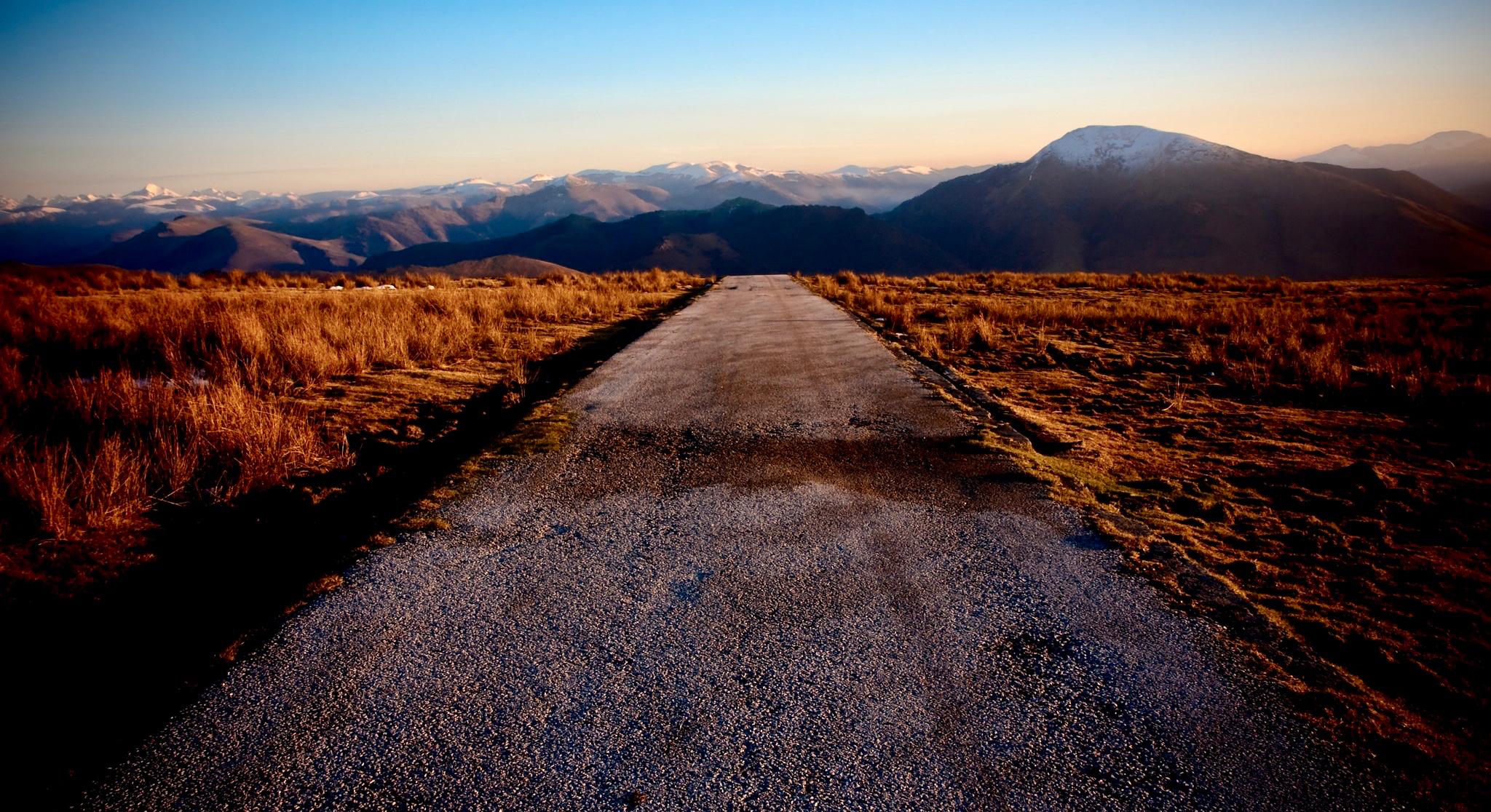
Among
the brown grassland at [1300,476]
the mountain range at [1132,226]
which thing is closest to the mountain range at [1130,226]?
the mountain range at [1132,226]

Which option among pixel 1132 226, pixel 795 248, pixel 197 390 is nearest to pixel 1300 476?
pixel 197 390

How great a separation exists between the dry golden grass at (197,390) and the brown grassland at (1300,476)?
6.22 metres

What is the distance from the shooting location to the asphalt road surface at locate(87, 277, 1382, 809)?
2.19 meters

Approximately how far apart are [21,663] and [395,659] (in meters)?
1.77

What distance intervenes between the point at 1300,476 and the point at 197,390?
35.6 feet

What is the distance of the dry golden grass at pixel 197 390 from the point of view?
14.4ft

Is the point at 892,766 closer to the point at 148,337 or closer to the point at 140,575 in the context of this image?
the point at 140,575

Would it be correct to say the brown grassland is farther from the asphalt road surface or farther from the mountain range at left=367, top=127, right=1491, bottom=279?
the mountain range at left=367, top=127, right=1491, bottom=279

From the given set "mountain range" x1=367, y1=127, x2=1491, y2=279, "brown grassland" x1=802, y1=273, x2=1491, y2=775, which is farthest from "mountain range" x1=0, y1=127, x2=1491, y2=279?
"brown grassland" x1=802, y1=273, x2=1491, y2=775

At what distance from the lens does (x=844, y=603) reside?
3.29 m

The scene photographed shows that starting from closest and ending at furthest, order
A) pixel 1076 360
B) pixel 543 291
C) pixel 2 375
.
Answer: pixel 2 375 < pixel 1076 360 < pixel 543 291

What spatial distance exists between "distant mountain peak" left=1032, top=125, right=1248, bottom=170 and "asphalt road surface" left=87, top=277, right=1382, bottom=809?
192642 mm

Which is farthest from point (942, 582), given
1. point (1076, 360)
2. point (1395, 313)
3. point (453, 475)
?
point (1395, 313)

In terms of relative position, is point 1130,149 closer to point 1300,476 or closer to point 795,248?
point 795,248
